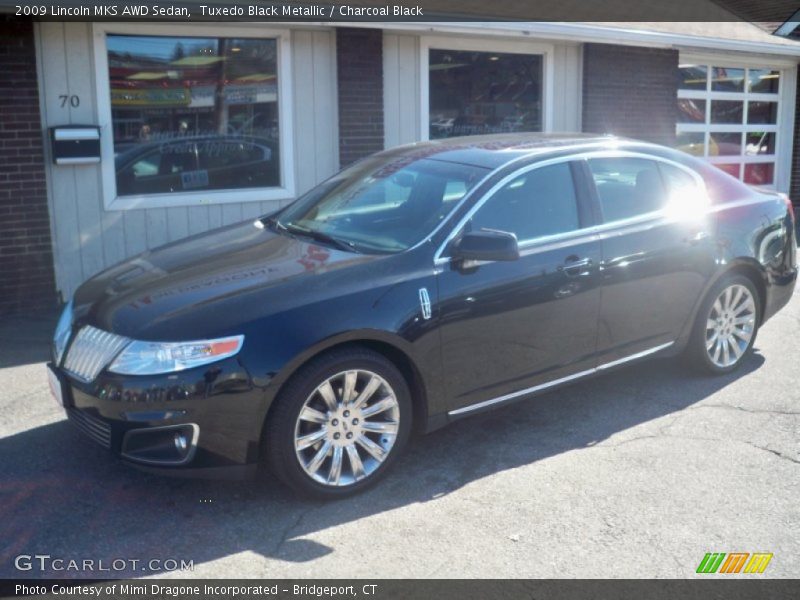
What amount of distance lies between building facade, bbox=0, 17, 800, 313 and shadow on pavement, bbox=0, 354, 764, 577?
346 cm

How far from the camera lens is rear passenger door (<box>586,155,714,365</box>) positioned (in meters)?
5.27

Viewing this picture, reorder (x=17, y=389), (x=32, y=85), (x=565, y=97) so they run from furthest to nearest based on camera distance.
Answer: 1. (x=565, y=97)
2. (x=32, y=85)
3. (x=17, y=389)

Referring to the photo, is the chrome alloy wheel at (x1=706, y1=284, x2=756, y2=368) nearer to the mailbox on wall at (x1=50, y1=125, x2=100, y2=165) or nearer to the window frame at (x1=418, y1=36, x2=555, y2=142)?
the window frame at (x1=418, y1=36, x2=555, y2=142)

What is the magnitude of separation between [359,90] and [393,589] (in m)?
6.71

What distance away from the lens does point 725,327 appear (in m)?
6.09

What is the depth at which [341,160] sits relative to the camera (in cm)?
939

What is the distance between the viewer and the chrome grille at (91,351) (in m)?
4.15

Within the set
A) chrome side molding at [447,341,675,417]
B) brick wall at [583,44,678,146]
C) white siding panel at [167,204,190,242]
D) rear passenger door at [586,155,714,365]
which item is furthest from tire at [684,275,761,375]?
brick wall at [583,44,678,146]

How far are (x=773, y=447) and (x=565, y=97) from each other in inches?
274

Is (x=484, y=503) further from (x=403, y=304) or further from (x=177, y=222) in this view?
(x=177, y=222)

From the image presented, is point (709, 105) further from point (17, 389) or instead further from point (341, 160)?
point (17, 389)

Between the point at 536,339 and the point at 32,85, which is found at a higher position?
the point at 32,85

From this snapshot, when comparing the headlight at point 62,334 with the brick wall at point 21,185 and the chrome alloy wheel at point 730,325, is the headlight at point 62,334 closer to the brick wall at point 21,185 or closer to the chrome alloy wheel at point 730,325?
the brick wall at point 21,185

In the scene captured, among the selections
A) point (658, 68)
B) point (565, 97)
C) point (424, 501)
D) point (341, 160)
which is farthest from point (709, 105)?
point (424, 501)
